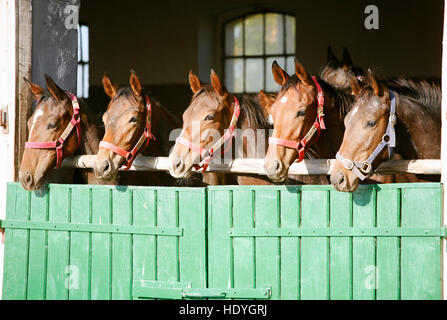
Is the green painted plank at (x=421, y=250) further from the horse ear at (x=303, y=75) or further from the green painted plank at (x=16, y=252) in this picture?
the green painted plank at (x=16, y=252)

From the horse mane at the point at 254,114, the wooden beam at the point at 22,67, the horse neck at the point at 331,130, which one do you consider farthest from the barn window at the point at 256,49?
the wooden beam at the point at 22,67

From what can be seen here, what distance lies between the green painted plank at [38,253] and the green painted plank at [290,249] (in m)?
1.60

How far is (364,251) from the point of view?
11.4ft

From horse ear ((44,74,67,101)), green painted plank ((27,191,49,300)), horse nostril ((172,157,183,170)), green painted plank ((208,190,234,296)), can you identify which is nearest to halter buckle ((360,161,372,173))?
green painted plank ((208,190,234,296))

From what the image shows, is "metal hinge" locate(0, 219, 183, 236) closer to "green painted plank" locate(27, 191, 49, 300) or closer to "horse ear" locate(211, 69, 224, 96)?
"green painted plank" locate(27, 191, 49, 300)

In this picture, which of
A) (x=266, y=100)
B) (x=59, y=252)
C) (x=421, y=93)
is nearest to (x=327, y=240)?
(x=266, y=100)

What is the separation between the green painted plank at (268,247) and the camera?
358 centimetres

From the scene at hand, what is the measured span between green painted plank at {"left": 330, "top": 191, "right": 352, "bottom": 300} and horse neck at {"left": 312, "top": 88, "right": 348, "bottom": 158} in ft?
2.41

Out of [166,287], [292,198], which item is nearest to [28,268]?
[166,287]

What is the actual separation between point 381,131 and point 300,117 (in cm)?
52

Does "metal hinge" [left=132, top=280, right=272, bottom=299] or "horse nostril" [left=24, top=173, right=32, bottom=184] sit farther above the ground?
"horse nostril" [left=24, top=173, right=32, bottom=184]

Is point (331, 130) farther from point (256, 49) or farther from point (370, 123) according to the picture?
point (256, 49)

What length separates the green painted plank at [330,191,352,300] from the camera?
3479 millimetres

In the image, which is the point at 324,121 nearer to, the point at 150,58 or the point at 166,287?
the point at 166,287
